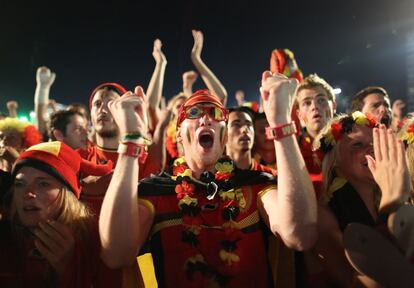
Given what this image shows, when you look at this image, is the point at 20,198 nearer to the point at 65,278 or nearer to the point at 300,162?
the point at 65,278

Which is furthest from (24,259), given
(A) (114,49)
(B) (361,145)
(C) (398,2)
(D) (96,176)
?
(A) (114,49)

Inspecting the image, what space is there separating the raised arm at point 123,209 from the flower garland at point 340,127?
139 cm

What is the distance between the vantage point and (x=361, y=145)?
246 centimetres

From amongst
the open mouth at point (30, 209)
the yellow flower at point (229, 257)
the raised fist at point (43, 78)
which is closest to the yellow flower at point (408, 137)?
the yellow flower at point (229, 257)

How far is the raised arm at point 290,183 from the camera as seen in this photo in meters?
1.82

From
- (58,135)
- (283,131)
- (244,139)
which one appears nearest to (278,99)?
(283,131)

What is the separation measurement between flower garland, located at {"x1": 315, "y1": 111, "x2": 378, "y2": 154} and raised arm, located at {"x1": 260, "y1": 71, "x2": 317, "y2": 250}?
787mm

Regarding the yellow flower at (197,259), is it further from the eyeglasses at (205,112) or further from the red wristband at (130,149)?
the eyeglasses at (205,112)

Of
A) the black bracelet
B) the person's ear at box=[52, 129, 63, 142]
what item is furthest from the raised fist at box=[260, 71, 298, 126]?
the person's ear at box=[52, 129, 63, 142]

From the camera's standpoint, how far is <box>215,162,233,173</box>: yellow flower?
2416 mm

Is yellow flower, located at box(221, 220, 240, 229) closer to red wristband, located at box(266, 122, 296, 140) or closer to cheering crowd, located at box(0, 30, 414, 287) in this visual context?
cheering crowd, located at box(0, 30, 414, 287)

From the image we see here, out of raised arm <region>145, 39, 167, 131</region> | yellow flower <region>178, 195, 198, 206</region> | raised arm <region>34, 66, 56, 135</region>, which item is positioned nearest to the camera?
yellow flower <region>178, 195, 198, 206</region>

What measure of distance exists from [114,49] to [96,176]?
23.3 meters

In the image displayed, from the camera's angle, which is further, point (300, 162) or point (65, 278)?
point (65, 278)
